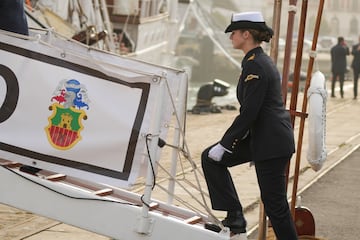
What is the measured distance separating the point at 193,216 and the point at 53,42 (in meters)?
1.86

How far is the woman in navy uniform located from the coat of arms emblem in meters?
0.98

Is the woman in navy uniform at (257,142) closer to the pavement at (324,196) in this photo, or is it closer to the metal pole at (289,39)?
the metal pole at (289,39)

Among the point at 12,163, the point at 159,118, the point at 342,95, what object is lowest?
the point at 342,95

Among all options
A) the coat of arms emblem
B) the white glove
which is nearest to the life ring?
the white glove

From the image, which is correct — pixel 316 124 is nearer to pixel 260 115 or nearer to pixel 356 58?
pixel 260 115

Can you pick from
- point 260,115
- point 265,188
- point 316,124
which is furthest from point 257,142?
point 316,124

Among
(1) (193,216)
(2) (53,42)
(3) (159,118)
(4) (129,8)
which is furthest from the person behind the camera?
(4) (129,8)

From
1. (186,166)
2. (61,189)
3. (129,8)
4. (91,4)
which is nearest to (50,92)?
(61,189)

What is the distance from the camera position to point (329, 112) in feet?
76.5

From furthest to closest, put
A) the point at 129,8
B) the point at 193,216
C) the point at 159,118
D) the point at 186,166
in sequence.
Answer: the point at 129,8
the point at 186,166
the point at 193,216
the point at 159,118

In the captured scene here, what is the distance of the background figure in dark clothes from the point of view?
21.8ft

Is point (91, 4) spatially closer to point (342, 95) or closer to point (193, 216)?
point (342, 95)

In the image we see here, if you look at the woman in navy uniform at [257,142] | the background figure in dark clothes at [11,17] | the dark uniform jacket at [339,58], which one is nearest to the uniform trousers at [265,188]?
the woman in navy uniform at [257,142]

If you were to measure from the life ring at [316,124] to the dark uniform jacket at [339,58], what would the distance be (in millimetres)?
22693
